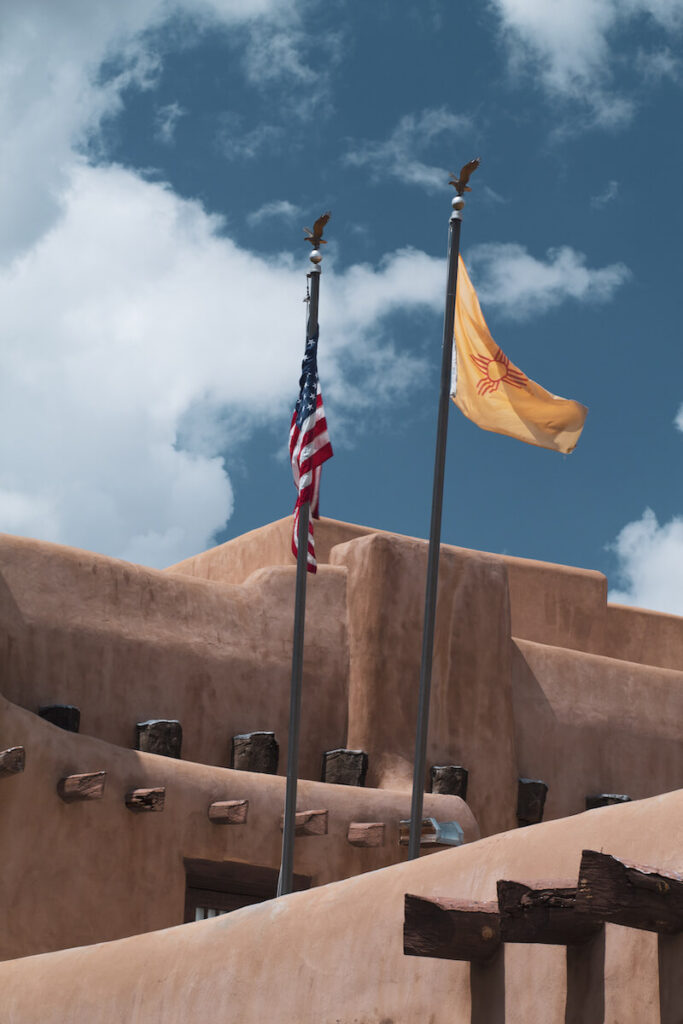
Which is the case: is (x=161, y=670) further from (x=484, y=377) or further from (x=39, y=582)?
(x=484, y=377)

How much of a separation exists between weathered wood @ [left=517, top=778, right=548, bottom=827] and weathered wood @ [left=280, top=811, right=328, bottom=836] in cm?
401

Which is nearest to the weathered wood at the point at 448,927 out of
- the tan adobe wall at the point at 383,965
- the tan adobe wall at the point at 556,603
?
the tan adobe wall at the point at 383,965

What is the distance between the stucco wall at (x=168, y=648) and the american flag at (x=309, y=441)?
3635 millimetres

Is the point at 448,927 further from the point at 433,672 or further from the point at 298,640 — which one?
the point at 433,672

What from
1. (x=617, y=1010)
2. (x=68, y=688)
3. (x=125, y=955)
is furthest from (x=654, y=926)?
(x=68, y=688)

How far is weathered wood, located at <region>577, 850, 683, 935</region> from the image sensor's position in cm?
594

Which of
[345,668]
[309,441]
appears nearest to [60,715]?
[345,668]

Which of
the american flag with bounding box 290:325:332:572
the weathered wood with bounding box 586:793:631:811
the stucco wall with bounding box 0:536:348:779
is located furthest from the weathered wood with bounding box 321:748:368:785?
the american flag with bounding box 290:325:332:572

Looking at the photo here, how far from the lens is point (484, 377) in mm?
13117

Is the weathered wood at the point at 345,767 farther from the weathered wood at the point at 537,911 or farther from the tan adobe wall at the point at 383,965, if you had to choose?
the weathered wood at the point at 537,911

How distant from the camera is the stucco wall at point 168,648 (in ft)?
51.9

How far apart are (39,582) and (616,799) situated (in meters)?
8.06

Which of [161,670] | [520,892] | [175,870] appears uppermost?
[161,670]

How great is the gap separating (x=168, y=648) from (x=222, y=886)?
2907mm
